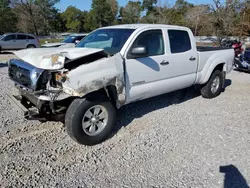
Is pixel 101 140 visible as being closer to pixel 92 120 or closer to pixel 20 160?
pixel 92 120

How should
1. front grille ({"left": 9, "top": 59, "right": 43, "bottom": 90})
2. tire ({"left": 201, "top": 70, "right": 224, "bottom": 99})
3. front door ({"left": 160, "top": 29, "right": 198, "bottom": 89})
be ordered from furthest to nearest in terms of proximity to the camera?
1. tire ({"left": 201, "top": 70, "right": 224, "bottom": 99})
2. front door ({"left": 160, "top": 29, "right": 198, "bottom": 89})
3. front grille ({"left": 9, "top": 59, "right": 43, "bottom": 90})

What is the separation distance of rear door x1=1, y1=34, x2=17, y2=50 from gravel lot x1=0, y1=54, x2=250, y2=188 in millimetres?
15180

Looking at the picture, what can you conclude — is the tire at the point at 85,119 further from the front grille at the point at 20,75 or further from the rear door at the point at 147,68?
the front grille at the point at 20,75

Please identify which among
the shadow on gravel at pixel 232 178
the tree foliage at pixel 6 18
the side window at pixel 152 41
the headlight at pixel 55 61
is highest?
the tree foliage at pixel 6 18

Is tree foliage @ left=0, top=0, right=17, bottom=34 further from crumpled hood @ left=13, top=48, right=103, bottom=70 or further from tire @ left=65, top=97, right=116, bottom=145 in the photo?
tire @ left=65, top=97, right=116, bottom=145

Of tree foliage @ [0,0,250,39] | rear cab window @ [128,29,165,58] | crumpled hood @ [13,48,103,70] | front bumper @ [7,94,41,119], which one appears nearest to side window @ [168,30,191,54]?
rear cab window @ [128,29,165,58]

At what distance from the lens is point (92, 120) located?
3467 mm

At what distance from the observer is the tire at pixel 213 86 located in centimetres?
573

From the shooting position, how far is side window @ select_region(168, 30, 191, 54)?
4489mm

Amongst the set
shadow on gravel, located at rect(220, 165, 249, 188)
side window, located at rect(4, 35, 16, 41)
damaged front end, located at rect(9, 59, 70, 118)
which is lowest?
shadow on gravel, located at rect(220, 165, 249, 188)

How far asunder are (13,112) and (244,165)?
4.33m

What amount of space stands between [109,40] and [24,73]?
65.2 inches

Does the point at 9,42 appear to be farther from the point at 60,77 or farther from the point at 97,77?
the point at 97,77

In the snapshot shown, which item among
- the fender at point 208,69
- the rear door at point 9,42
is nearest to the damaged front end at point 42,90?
the fender at point 208,69
